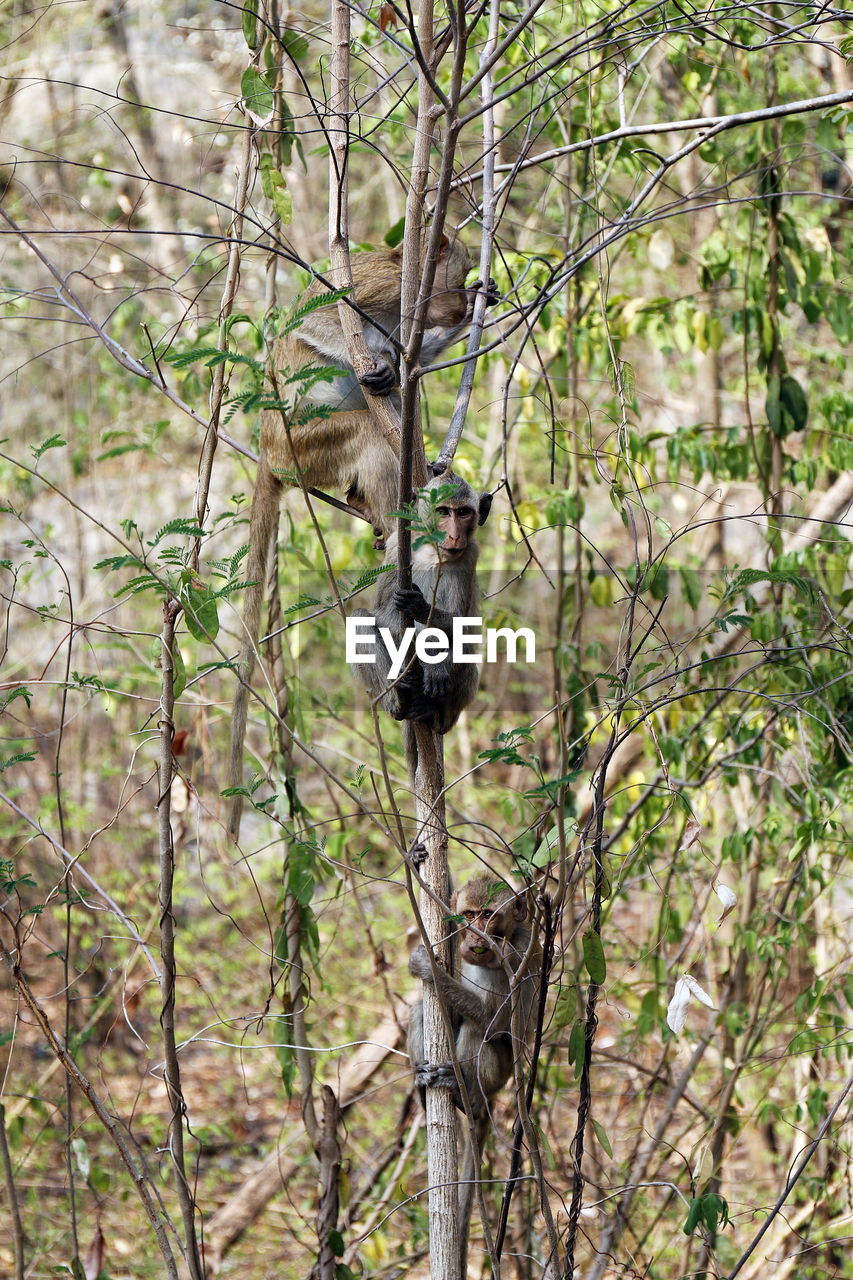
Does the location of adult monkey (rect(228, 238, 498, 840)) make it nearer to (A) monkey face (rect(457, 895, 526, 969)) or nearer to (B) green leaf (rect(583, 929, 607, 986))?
(A) monkey face (rect(457, 895, 526, 969))

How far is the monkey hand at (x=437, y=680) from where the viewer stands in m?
3.80

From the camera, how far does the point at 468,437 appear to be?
343 inches

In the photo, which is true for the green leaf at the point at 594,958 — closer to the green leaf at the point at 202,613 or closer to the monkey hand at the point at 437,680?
the monkey hand at the point at 437,680

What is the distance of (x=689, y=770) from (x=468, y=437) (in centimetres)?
385

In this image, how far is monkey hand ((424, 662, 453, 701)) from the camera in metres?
3.80

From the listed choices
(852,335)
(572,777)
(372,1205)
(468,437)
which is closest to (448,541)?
(572,777)

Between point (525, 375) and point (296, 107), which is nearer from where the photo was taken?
point (296, 107)

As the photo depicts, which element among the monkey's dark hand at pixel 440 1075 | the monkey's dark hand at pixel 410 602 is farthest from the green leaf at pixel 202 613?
the monkey's dark hand at pixel 440 1075

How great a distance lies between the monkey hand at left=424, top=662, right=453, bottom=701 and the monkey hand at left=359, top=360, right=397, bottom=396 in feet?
2.98

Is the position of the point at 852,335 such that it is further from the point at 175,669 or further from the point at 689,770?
the point at 175,669

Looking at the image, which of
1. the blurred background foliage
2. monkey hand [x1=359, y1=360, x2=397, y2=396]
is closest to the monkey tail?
the blurred background foliage

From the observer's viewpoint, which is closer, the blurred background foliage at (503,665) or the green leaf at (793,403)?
the blurred background foliage at (503,665)

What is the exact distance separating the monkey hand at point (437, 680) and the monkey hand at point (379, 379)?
0.91 metres

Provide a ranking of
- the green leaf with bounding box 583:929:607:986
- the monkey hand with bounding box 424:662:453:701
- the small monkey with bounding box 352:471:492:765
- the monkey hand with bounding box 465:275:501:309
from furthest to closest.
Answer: the monkey hand with bounding box 424:662:453:701
the small monkey with bounding box 352:471:492:765
the monkey hand with bounding box 465:275:501:309
the green leaf with bounding box 583:929:607:986
